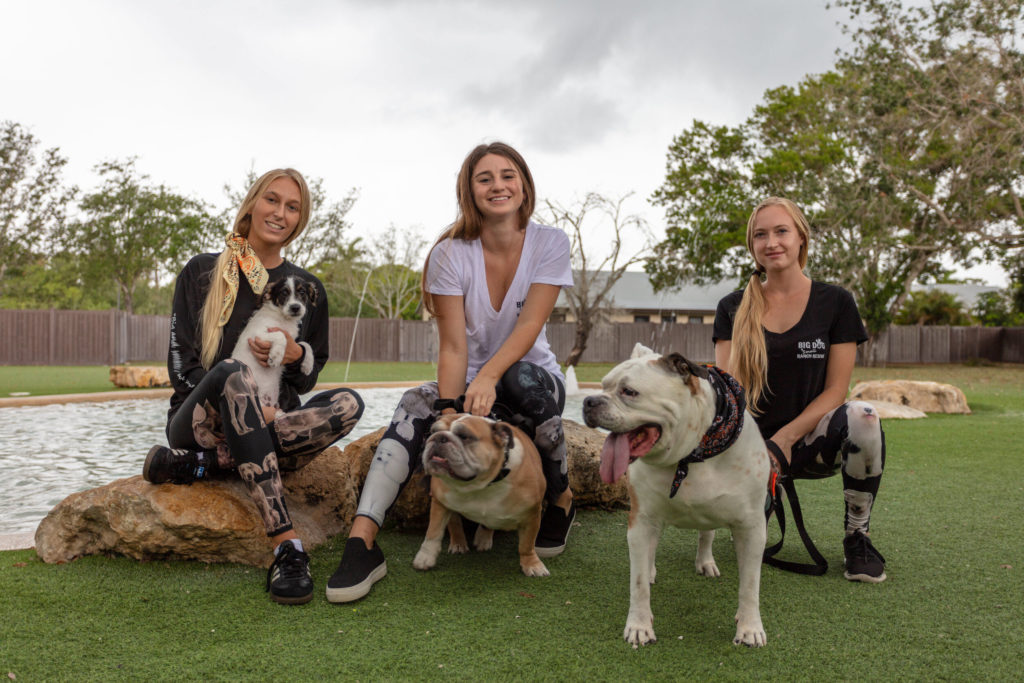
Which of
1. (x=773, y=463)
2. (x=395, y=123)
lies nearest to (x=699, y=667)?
(x=773, y=463)

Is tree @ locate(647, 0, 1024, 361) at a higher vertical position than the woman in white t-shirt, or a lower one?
higher

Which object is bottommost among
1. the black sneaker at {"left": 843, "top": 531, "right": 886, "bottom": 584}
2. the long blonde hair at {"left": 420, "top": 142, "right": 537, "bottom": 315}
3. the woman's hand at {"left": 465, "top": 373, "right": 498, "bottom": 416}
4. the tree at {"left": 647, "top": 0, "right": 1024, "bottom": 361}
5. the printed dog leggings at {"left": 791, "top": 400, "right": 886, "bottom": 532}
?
the black sneaker at {"left": 843, "top": 531, "right": 886, "bottom": 584}

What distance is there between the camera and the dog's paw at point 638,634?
87.4 inches

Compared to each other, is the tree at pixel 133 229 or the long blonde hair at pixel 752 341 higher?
the tree at pixel 133 229

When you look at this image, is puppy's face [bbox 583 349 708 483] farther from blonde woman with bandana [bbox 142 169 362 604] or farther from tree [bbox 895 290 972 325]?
tree [bbox 895 290 972 325]

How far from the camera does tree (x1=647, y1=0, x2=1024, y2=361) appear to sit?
54.6 feet

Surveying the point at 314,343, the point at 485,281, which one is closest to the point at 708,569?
the point at 485,281

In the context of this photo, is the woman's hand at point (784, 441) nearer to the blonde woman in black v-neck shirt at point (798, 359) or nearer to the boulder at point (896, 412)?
the blonde woman in black v-neck shirt at point (798, 359)

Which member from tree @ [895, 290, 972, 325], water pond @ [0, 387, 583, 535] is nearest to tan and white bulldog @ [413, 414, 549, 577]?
water pond @ [0, 387, 583, 535]

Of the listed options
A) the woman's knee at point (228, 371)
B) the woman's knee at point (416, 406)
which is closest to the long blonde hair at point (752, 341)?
the woman's knee at point (416, 406)

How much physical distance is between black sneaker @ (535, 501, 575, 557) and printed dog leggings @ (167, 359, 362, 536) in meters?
1.04

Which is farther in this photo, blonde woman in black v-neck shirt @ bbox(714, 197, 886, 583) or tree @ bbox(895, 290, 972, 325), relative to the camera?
tree @ bbox(895, 290, 972, 325)

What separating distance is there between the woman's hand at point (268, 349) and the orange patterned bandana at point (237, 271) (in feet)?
0.59

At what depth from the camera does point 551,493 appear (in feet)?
10.7
